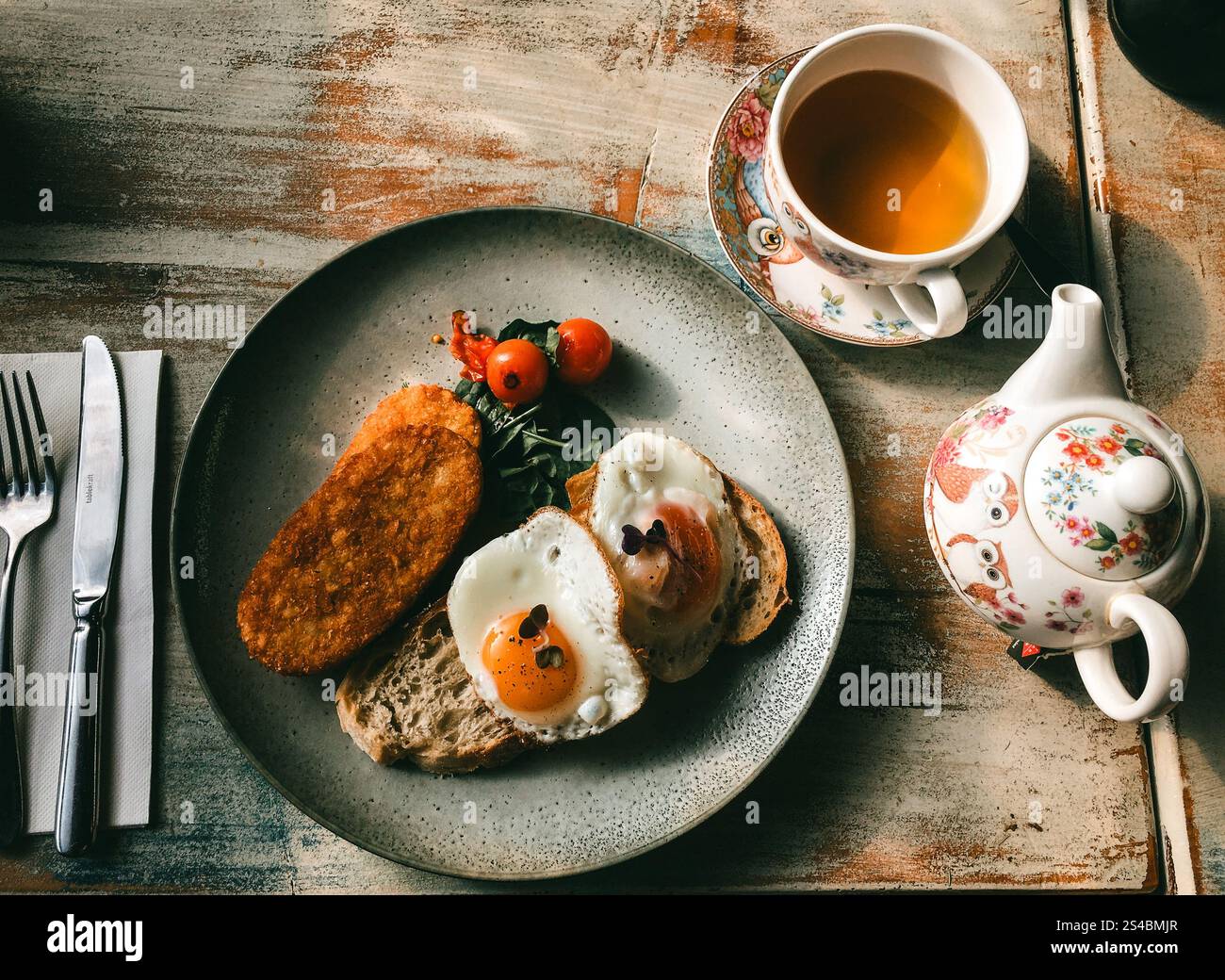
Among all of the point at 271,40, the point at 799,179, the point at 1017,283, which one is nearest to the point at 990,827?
the point at 1017,283

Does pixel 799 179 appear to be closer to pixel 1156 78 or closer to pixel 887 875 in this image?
pixel 1156 78

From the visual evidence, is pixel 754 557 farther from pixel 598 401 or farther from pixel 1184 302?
pixel 1184 302

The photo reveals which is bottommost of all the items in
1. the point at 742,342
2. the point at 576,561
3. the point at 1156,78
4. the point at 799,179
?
the point at 576,561

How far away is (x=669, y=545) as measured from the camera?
1788 mm

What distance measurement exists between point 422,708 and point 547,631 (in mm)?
346

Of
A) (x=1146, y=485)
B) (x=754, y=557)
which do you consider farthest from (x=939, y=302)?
(x=754, y=557)

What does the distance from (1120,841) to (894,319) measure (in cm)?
134

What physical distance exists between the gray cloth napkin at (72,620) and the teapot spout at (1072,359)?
196 cm

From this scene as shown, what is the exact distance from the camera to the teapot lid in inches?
60.8

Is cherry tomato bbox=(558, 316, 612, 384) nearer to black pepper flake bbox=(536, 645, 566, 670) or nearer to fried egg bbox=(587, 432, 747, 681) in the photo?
fried egg bbox=(587, 432, 747, 681)

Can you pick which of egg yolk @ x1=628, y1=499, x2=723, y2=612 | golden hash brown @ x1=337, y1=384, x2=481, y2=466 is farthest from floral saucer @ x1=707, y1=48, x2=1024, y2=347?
golden hash brown @ x1=337, y1=384, x2=481, y2=466

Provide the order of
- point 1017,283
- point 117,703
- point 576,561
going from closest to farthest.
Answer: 1. point 576,561
2. point 117,703
3. point 1017,283

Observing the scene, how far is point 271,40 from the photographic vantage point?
7.25ft

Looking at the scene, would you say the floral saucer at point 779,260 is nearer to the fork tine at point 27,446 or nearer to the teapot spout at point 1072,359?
the teapot spout at point 1072,359
